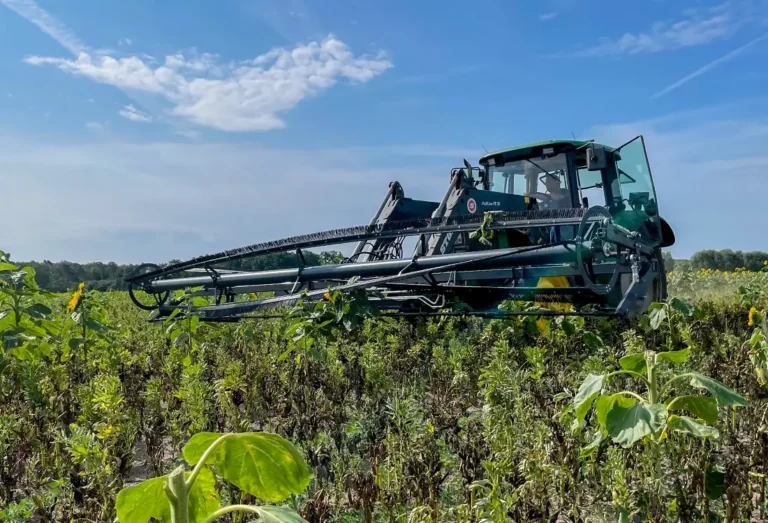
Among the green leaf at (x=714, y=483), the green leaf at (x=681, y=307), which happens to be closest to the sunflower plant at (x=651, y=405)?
the green leaf at (x=714, y=483)

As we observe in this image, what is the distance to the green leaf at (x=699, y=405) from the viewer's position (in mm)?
1630

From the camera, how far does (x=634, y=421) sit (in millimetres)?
1534

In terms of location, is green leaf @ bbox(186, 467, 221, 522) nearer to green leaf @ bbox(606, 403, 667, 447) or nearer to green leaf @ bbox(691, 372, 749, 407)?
green leaf @ bbox(606, 403, 667, 447)

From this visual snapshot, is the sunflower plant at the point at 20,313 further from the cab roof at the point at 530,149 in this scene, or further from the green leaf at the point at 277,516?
the cab roof at the point at 530,149

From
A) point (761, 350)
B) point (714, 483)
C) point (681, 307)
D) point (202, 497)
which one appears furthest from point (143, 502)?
point (681, 307)

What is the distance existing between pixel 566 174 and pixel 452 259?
3.17m

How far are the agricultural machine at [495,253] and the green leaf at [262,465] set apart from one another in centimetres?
410

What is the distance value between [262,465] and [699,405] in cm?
134

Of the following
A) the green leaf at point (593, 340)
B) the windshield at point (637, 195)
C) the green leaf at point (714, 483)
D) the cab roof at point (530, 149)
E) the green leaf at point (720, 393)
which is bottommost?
the green leaf at point (714, 483)

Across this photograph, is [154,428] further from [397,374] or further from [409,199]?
[409,199]

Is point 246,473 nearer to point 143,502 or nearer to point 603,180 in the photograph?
point 143,502

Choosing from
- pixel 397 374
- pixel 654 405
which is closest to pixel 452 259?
pixel 397 374

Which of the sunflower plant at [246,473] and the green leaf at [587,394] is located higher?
the sunflower plant at [246,473]

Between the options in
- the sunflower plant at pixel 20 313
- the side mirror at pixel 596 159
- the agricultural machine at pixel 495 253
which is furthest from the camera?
the side mirror at pixel 596 159
